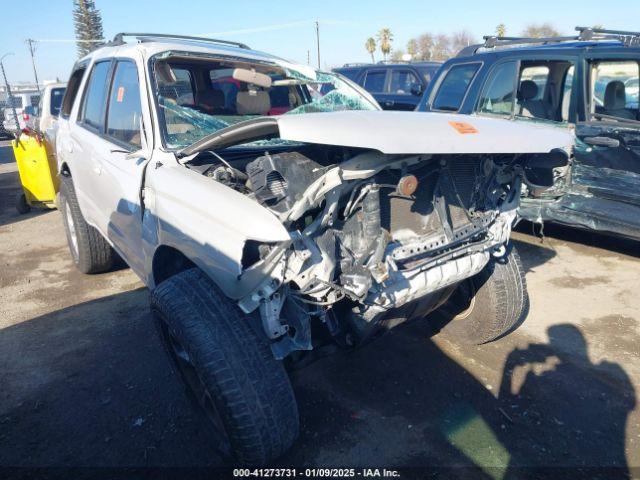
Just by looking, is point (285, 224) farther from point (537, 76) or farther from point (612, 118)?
point (537, 76)

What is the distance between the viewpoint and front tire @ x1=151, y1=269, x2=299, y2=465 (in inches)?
78.5

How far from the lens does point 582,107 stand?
4594 millimetres

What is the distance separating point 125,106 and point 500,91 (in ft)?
13.1

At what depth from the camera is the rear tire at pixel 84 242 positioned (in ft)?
14.0

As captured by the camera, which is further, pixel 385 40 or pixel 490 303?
pixel 385 40

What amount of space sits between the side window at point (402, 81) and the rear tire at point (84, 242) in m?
7.69

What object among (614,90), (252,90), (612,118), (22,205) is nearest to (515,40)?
(614,90)

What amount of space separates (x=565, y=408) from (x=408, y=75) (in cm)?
911

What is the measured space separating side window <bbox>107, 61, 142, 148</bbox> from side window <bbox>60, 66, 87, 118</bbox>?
4.56 ft

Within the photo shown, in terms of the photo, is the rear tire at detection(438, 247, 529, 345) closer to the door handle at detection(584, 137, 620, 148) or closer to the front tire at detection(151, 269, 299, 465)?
the front tire at detection(151, 269, 299, 465)

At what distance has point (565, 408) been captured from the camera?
2.69 m

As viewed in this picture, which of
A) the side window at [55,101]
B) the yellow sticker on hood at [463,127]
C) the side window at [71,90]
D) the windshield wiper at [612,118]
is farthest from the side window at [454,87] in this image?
the side window at [55,101]

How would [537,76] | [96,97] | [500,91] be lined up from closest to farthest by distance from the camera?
[96,97]
[537,76]
[500,91]

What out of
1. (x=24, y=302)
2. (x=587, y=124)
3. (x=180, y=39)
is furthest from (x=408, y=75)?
(x=24, y=302)
